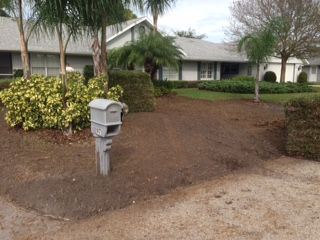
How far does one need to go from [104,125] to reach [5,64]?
17.3m

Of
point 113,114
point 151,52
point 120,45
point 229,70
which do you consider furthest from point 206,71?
point 113,114

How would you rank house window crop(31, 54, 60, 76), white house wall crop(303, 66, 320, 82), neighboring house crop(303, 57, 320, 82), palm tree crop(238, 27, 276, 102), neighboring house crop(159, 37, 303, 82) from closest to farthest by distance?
palm tree crop(238, 27, 276, 102) → house window crop(31, 54, 60, 76) → neighboring house crop(159, 37, 303, 82) → neighboring house crop(303, 57, 320, 82) → white house wall crop(303, 66, 320, 82)

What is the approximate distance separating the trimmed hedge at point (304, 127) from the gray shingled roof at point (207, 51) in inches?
810

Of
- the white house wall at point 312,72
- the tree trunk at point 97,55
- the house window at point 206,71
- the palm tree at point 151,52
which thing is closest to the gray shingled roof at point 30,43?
the palm tree at point 151,52

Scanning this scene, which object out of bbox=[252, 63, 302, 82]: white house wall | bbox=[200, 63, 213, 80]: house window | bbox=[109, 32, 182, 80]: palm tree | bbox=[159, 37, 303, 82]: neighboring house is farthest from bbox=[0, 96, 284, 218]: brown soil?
bbox=[252, 63, 302, 82]: white house wall

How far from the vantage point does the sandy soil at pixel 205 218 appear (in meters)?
3.90

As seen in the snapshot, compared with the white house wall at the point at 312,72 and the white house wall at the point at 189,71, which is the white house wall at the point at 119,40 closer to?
the white house wall at the point at 189,71

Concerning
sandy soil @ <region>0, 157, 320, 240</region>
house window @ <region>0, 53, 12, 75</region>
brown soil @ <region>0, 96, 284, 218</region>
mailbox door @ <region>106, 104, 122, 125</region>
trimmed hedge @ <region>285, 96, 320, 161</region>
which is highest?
house window @ <region>0, 53, 12, 75</region>

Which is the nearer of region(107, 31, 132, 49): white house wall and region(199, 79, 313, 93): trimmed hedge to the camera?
region(199, 79, 313, 93): trimmed hedge

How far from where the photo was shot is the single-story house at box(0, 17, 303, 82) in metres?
20.1

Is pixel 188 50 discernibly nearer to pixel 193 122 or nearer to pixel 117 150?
pixel 193 122

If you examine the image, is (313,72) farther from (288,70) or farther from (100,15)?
(100,15)

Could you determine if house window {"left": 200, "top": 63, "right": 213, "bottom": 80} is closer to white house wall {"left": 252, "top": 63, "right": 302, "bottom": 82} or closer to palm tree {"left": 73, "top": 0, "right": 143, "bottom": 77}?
white house wall {"left": 252, "top": 63, "right": 302, "bottom": 82}

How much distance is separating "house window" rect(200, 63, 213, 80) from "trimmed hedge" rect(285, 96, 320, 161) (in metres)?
22.9
